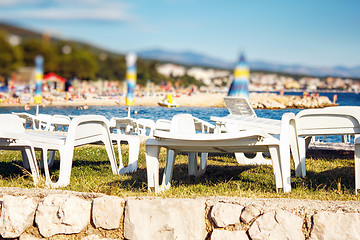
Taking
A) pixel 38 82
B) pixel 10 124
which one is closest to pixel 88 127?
pixel 10 124

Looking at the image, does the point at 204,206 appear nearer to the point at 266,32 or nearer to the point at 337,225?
the point at 337,225

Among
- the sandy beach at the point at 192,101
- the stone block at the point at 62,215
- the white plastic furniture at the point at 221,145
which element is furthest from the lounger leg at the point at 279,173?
the sandy beach at the point at 192,101

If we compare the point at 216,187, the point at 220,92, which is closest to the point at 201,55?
the point at 220,92

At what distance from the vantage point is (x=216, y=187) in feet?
10.9

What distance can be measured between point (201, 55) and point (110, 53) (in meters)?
2.67

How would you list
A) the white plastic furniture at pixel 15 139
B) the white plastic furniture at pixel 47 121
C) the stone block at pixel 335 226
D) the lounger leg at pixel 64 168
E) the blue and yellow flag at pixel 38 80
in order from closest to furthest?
the stone block at pixel 335 226
the white plastic furniture at pixel 15 139
the lounger leg at pixel 64 168
the blue and yellow flag at pixel 38 80
the white plastic furniture at pixel 47 121

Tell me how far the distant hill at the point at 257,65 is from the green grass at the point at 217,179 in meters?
4.81

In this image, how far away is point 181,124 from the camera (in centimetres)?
341

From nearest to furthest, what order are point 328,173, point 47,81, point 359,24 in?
point 328,173, point 47,81, point 359,24

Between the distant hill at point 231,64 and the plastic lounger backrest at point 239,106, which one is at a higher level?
the distant hill at point 231,64

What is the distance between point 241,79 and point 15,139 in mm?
7082

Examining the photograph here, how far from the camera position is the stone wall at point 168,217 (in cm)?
233

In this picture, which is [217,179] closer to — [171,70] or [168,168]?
[168,168]

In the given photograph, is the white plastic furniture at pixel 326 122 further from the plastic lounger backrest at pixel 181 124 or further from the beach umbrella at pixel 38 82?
the beach umbrella at pixel 38 82
